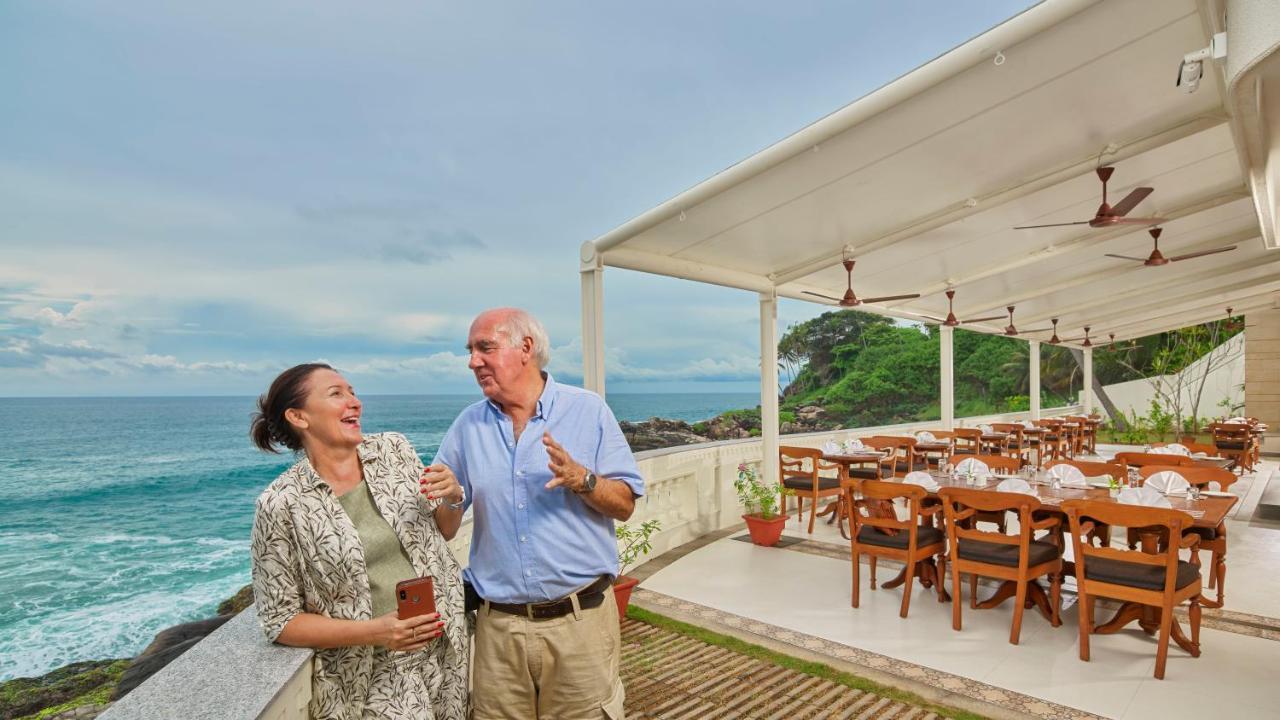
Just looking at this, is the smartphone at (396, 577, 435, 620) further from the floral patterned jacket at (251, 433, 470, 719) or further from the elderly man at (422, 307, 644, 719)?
the elderly man at (422, 307, 644, 719)

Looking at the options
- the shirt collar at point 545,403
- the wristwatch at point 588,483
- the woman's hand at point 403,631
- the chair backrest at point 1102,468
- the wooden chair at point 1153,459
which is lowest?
the wooden chair at point 1153,459

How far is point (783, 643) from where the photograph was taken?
389 centimetres

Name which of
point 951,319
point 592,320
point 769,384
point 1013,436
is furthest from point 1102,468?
point 1013,436

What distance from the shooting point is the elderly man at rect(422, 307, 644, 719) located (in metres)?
1.76

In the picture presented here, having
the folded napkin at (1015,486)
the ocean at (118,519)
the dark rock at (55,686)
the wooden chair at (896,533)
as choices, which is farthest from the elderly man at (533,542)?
the dark rock at (55,686)

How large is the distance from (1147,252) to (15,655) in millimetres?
23527

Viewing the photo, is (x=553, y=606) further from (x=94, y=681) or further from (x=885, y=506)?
(x=94, y=681)

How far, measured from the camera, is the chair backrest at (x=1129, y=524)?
3.31 meters

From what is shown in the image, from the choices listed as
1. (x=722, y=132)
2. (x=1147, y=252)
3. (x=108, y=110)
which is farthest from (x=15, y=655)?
(x=722, y=132)

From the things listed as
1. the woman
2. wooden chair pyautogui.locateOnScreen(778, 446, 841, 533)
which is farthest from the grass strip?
wooden chair pyautogui.locateOnScreen(778, 446, 841, 533)

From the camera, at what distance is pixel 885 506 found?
4.70 meters

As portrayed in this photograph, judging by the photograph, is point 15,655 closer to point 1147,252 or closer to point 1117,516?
point 1117,516

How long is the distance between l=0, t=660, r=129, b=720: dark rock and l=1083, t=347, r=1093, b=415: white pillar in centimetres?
1997

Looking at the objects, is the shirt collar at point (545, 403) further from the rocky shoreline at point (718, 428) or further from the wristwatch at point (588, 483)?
the rocky shoreline at point (718, 428)
